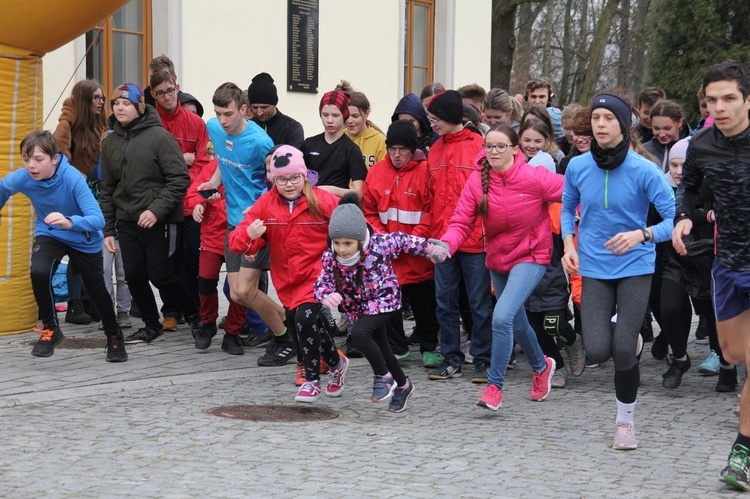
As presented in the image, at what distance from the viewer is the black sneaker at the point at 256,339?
9.97 m

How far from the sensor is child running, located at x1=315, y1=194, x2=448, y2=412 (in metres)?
7.29

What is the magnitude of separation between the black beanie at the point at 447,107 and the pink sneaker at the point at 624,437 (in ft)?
9.49

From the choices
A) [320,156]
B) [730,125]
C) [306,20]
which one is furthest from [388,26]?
[730,125]

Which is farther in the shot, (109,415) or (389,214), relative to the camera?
(389,214)

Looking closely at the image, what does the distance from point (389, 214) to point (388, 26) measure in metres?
10.1

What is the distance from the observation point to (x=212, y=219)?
975 cm

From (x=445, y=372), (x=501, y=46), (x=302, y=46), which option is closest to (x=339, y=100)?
(x=445, y=372)

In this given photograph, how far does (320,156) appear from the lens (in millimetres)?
9320

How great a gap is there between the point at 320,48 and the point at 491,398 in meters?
10.8

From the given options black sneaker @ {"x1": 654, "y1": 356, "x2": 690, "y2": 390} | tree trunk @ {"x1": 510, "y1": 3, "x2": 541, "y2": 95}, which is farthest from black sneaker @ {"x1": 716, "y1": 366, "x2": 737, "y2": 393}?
tree trunk @ {"x1": 510, "y1": 3, "x2": 541, "y2": 95}

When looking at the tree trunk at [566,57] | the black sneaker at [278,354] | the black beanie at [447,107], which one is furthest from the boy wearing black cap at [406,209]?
the tree trunk at [566,57]

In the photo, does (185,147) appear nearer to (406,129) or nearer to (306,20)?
(406,129)

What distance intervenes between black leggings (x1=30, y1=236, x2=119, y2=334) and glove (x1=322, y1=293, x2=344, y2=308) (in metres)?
2.41

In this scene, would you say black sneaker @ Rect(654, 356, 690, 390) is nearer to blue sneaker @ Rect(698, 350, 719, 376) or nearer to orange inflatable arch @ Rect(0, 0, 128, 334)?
blue sneaker @ Rect(698, 350, 719, 376)
